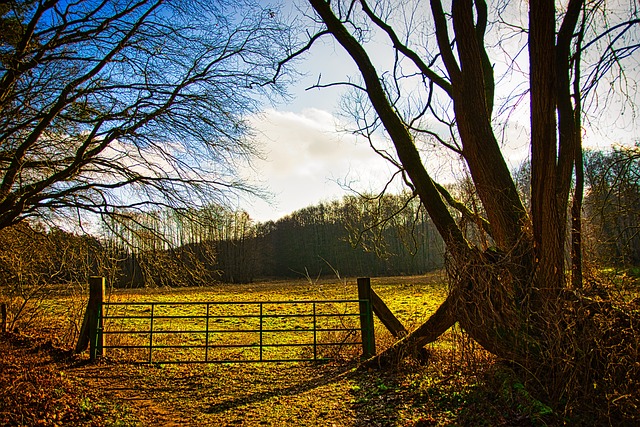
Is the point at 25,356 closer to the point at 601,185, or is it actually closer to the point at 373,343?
the point at 373,343

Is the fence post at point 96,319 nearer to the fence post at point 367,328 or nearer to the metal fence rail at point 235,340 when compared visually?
the metal fence rail at point 235,340

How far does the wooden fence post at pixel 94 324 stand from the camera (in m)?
8.31

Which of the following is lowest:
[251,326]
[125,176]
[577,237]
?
[251,326]

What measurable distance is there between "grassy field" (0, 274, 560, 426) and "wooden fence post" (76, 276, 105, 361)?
28 cm

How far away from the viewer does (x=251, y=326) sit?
13883 mm

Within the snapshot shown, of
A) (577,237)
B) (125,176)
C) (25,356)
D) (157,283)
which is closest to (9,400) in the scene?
(25,356)

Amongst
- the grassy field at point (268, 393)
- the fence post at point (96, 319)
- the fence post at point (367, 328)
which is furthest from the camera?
the fence post at point (96, 319)

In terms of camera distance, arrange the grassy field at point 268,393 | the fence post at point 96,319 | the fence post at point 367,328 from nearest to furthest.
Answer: the grassy field at point 268,393 → the fence post at point 367,328 → the fence post at point 96,319

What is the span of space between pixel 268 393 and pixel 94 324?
4.28m

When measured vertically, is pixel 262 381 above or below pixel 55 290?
below

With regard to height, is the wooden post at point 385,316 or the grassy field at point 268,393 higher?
the wooden post at point 385,316

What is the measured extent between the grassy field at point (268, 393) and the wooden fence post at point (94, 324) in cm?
28

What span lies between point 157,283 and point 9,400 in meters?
4.02

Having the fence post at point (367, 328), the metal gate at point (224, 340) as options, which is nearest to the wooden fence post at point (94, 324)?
the metal gate at point (224, 340)
